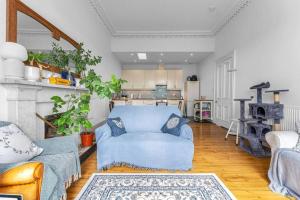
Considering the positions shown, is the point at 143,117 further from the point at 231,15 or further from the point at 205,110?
the point at 205,110

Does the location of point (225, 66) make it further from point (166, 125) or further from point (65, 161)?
point (65, 161)

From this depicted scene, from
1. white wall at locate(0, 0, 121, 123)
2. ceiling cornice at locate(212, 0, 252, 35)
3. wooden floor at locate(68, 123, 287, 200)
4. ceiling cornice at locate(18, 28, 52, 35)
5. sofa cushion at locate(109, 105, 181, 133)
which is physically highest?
ceiling cornice at locate(212, 0, 252, 35)

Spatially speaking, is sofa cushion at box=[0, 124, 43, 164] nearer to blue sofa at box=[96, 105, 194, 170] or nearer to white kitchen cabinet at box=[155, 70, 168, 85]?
blue sofa at box=[96, 105, 194, 170]

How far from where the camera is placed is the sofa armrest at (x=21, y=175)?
47.0 inches

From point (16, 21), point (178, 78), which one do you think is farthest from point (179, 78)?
point (16, 21)

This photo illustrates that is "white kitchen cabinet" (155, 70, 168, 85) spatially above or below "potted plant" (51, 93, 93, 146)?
above

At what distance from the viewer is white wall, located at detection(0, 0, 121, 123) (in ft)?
9.66

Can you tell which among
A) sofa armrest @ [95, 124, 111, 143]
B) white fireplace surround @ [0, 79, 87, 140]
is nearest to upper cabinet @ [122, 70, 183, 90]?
white fireplace surround @ [0, 79, 87, 140]

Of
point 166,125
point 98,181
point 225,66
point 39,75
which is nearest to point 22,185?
point 98,181

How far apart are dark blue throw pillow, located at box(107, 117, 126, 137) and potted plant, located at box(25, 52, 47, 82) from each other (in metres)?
1.17

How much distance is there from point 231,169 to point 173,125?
1.07 meters

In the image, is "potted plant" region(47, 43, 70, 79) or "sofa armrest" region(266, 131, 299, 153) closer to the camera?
"sofa armrest" region(266, 131, 299, 153)

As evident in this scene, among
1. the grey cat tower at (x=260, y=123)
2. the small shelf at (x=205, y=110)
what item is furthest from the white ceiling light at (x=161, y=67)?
the grey cat tower at (x=260, y=123)

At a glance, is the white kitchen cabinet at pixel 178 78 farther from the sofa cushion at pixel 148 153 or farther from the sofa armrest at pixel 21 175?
the sofa armrest at pixel 21 175
